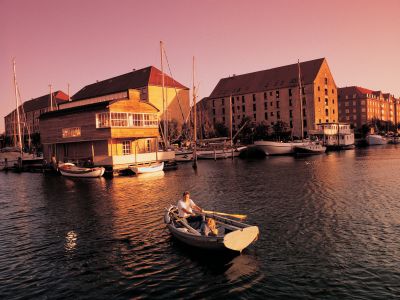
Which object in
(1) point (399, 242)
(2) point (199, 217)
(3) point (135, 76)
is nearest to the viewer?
(1) point (399, 242)

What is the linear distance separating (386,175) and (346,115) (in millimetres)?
134081

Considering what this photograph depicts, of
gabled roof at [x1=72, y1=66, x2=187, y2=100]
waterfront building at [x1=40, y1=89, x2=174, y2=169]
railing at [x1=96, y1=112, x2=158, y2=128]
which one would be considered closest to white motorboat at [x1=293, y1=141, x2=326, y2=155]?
waterfront building at [x1=40, y1=89, x2=174, y2=169]

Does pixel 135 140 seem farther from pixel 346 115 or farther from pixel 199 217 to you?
pixel 346 115

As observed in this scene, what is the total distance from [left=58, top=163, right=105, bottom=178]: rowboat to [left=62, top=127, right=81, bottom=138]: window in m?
5.06

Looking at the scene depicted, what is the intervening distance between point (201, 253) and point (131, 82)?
10016cm

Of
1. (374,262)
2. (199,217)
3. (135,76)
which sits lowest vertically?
(374,262)

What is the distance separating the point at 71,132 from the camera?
182ft

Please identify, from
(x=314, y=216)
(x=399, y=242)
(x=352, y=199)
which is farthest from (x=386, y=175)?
(x=399, y=242)

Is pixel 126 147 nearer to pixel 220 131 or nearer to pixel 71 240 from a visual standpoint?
pixel 71 240

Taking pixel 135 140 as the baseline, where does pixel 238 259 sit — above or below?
below

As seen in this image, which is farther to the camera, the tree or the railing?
the tree

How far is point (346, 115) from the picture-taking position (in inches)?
6531

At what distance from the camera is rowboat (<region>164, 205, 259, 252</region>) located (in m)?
15.3

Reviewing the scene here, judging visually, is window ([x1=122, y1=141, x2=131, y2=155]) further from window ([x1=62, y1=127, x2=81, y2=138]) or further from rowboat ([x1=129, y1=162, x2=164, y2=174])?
window ([x1=62, y1=127, x2=81, y2=138])
